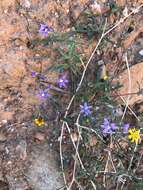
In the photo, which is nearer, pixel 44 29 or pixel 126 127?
pixel 44 29

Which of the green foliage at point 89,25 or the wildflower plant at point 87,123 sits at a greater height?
the green foliage at point 89,25

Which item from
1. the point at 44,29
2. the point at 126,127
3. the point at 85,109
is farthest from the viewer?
the point at 126,127

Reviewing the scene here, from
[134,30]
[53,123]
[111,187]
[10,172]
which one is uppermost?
[134,30]

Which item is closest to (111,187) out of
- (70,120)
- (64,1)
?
(70,120)

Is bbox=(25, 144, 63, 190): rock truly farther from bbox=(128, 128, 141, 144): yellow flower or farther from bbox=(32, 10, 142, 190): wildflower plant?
bbox=(128, 128, 141, 144): yellow flower

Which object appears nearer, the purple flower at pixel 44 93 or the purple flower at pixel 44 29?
the purple flower at pixel 44 29

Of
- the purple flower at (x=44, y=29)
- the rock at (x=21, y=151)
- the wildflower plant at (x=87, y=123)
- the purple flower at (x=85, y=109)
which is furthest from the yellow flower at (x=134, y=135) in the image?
the purple flower at (x=44, y=29)

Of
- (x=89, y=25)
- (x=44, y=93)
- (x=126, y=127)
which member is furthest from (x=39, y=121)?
(x=89, y=25)

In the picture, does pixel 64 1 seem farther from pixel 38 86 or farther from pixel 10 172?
pixel 10 172

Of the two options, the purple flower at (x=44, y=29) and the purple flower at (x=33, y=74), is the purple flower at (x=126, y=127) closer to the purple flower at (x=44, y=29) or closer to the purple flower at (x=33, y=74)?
the purple flower at (x=33, y=74)

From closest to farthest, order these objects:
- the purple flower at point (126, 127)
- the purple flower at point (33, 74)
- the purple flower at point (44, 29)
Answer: the purple flower at point (44, 29) → the purple flower at point (33, 74) → the purple flower at point (126, 127)

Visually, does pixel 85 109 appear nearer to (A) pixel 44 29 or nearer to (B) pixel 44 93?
(B) pixel 44 93
